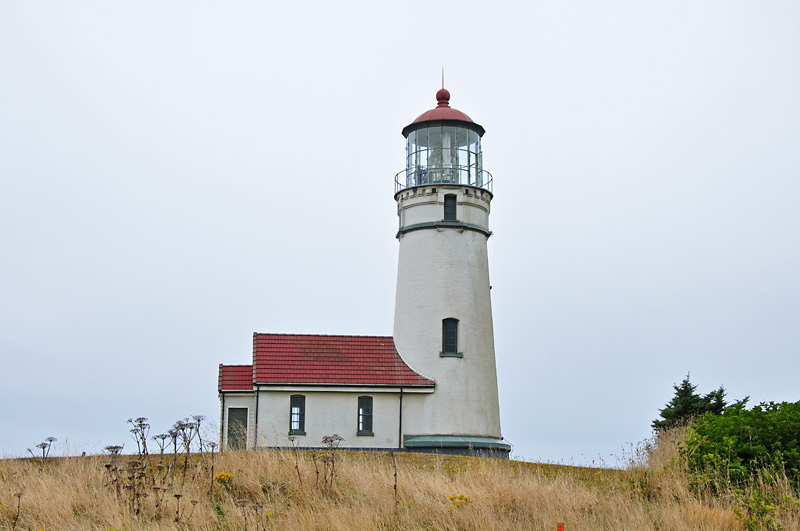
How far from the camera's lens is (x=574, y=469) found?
15633mm

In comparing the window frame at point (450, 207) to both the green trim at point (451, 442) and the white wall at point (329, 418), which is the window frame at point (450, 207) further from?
the green trim at point (451, 442)

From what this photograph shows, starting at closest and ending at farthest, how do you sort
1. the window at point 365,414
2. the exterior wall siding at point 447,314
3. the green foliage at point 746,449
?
the green foliage at point 746,449 → the window at point 365,414 → the exterior wall siding at point 447,314

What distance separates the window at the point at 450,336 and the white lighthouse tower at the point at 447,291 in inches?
1.1

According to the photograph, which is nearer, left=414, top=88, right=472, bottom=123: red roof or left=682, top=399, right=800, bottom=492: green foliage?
left=682, top=399, right=800, bottom=492: green foliage

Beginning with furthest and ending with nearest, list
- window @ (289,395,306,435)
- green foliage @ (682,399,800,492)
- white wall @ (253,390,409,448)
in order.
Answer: window @ (289,395,306,435) < white wall @ (253,390,409,448) < green foliage @ (682,399,800,492)

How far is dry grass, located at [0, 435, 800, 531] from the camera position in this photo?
10.2 meters

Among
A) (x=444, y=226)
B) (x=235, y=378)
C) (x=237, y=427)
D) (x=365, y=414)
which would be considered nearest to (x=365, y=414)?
(x=365, y=414)

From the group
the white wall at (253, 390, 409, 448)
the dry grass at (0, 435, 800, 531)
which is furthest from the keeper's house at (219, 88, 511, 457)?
the dry grass at (0, 435, 800, 531)

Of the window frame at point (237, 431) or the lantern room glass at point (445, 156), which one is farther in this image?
the lantern room glass at point (445, 156)

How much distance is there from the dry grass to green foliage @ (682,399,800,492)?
0.37 m

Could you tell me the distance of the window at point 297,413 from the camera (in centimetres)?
2444

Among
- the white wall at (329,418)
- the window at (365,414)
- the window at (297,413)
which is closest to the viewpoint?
the white wall at (329,418)

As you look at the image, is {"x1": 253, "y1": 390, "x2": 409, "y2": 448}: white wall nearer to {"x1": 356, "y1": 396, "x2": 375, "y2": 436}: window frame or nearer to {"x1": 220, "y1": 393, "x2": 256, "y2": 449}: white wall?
{"x1": 356, "y1": 396, "x2": 375, "y2": 436}: window frame

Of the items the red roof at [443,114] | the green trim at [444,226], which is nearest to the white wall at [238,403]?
the green trim at [444,226]
